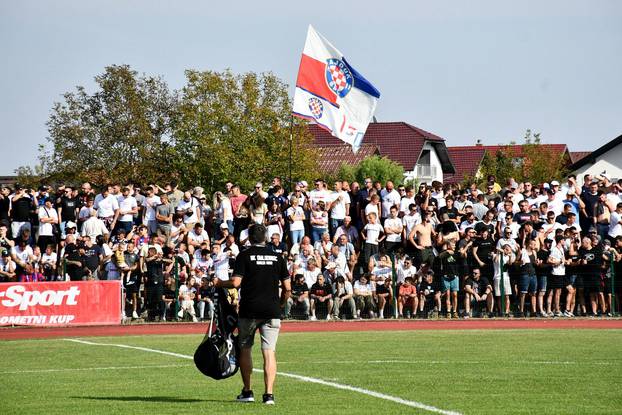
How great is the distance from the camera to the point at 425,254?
2575cm

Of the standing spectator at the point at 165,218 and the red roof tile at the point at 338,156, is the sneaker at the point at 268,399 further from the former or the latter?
the red roof tile at the point at 338,156

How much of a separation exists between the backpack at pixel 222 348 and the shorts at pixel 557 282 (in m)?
16.0

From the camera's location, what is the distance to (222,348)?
1079cm

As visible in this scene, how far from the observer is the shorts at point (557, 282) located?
25250 mm

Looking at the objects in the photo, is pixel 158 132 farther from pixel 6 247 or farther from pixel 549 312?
pixel 549 312

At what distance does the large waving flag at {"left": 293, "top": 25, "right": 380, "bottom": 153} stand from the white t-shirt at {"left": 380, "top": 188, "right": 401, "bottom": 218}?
2474mm

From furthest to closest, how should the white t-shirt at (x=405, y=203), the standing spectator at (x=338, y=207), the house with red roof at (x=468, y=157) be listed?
1. the house with red roof at (x=468, y=157)
2. the white t-shirt at (x=405, y=203)
3. the standing spectator at (x=338, y=207)

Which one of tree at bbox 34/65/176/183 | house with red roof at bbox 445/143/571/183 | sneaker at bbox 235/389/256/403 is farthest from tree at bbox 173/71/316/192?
sneaker at bbox 235/389/256/403

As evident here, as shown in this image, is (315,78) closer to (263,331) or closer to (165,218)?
(165,218)

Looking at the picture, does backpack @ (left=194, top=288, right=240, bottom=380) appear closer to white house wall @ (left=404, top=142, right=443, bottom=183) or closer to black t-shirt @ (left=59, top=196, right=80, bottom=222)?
black t-shirt @ (left=59, top=196, right=80, bottom=222)

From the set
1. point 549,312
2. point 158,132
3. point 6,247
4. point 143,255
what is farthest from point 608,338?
point 158,132

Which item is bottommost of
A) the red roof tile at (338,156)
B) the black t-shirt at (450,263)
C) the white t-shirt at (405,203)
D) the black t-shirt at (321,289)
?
the black t-shirt at (321,289)

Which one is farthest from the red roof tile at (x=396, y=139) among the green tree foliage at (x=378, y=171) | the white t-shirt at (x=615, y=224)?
the white t-shirt at (x=615, y=224)

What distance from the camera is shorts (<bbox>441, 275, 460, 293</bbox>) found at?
2533 cm
